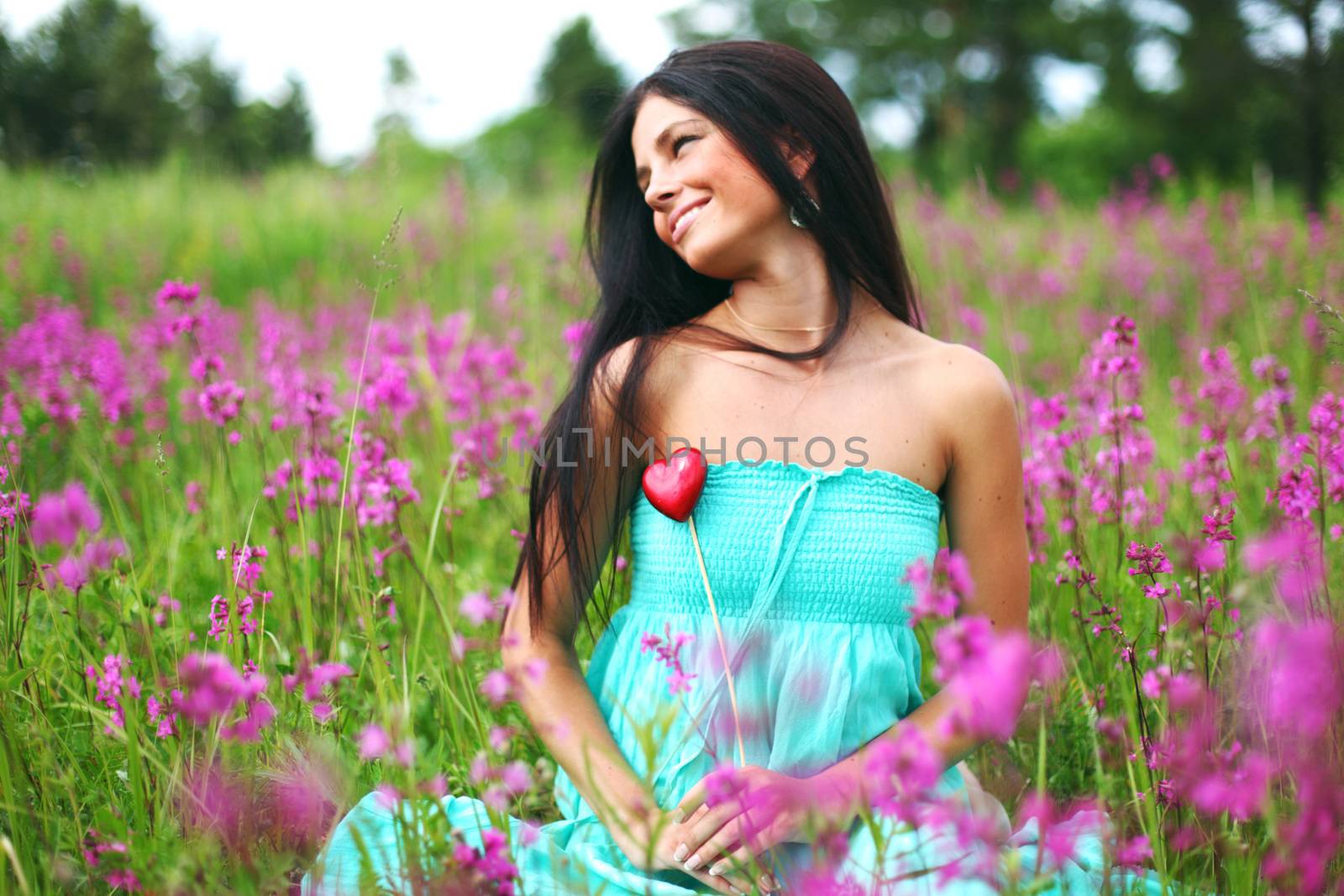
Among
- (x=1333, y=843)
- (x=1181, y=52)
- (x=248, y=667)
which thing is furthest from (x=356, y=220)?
(x=1181, y=52)

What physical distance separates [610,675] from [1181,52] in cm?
2037

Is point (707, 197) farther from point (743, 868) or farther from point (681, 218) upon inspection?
point (743, 868)

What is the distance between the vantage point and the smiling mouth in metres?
2.15

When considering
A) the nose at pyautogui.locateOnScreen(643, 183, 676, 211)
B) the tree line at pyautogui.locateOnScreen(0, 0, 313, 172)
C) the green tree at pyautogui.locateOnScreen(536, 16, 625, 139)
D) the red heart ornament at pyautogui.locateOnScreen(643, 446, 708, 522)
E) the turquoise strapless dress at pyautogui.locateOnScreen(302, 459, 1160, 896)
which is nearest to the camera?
the turquoise strapless dress at pyautogui.locateOnScreen(302, 459, 1160, 896)

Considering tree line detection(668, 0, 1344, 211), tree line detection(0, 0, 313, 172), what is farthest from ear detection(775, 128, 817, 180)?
tree line detection(668, 0, 1344, 211)

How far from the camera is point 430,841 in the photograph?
5.06ft

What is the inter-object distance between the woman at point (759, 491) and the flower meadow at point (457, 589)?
0.45 ft

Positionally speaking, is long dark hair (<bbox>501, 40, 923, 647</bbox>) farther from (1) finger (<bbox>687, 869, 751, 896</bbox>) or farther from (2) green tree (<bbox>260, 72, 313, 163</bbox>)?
(2) green tree (<bbox>260, 72, 313, 163</bbox>)

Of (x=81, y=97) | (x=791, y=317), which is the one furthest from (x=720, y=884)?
(x=81, y=97)

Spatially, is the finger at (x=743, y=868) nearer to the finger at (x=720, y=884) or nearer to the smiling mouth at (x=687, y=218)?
the finger at (x=720, y=884)

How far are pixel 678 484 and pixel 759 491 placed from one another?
17 cm

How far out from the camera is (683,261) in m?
2.55

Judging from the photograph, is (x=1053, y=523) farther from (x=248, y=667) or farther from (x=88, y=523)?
(x=88, y=523)

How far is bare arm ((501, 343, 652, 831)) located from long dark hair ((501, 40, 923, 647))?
2cm
